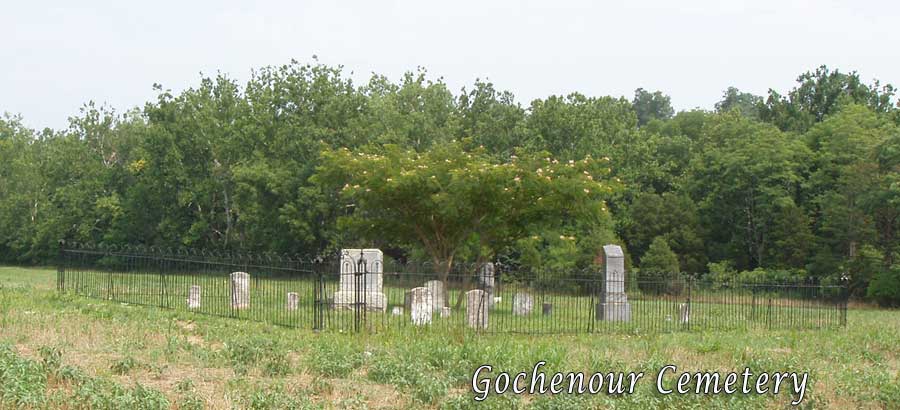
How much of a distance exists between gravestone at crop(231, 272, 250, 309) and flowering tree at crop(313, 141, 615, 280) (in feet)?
18.0

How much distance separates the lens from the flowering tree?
25.8 m

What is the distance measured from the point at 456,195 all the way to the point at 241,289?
6.45 m

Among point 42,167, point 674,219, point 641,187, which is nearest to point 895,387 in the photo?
point 674,219

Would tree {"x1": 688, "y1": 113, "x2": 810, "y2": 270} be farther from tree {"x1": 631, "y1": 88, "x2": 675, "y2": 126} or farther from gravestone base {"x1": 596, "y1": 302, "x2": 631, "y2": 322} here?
tree {"x1": 631, "y1": 88, "x2": 675, "y2": 126}

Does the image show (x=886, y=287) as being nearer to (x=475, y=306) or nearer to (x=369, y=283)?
(x=369, y=283)

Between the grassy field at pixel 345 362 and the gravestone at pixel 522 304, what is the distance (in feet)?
18.5

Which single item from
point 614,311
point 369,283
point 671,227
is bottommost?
point 614,311

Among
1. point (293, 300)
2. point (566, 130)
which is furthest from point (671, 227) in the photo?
point (293, 300)

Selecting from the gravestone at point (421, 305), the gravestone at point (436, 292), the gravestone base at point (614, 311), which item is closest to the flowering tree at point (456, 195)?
the gravestone at point (436, 292)

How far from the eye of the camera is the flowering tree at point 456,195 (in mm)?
25750

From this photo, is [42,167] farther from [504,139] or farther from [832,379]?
[832,379]

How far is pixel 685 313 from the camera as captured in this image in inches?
851

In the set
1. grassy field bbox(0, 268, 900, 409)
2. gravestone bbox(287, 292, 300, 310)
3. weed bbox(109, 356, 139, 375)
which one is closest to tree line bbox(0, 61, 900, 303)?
gravestone bbox(287, 292, 300, 310)

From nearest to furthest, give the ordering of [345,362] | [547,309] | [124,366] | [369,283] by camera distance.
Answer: [124,366], [345,362], [547,309], [369,283]
